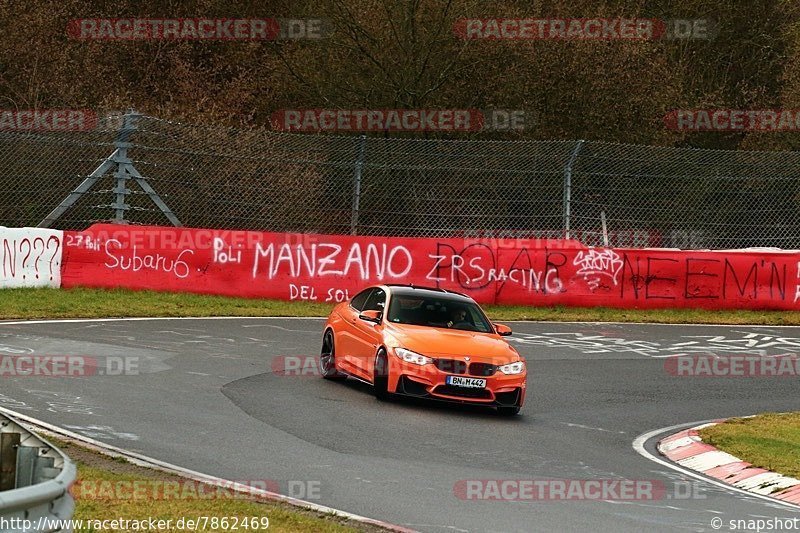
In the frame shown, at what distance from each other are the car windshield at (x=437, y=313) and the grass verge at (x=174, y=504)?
6320 millimetres

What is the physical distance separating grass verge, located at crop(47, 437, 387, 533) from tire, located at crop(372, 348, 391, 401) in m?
5.17

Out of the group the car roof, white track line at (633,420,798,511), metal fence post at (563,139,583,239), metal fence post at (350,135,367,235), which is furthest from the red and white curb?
metal fence post at (350,135,367,235)

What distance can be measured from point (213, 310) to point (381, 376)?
27.4 ft

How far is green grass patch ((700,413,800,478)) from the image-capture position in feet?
40.9

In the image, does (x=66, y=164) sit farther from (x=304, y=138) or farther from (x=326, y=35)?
(x=326, y=35)

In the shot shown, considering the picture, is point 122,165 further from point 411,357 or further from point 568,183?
point 411,357

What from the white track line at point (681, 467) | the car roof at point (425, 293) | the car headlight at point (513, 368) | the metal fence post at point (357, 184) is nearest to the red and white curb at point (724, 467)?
the white track line at point (681, 467)

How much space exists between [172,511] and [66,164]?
16.4 m

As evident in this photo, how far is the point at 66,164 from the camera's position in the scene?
2350 centimetres

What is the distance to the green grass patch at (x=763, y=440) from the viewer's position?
12469 millimetres
